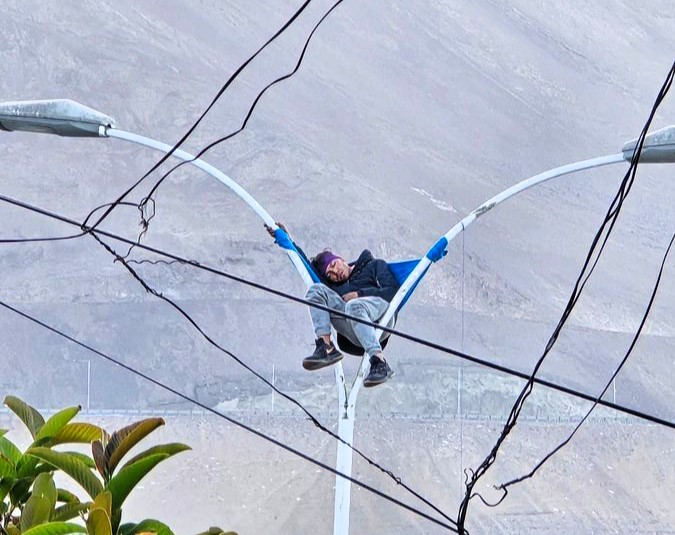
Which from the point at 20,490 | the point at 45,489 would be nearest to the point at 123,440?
the point at 45,489

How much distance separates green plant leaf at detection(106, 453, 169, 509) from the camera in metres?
6.11

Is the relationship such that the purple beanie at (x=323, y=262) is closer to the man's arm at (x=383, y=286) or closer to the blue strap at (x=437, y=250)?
the man's arm at (x=383, y=286)

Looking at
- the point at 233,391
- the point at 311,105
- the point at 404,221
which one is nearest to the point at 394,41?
the point at 311,105

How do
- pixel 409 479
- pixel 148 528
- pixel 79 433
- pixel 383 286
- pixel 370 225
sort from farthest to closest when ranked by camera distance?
pixel 370 225 → pixel 409 479 → pixel 383 286 → pixel 79 433 → pixel 148 528

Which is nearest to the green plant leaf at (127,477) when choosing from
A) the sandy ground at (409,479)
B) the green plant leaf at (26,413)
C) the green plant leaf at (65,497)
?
the green plant leaf at (65,497)

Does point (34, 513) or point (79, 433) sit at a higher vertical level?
point (34, 513)

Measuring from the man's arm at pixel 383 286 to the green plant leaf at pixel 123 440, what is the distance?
2.30 meters

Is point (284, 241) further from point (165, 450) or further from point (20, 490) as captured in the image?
point (20, 490)

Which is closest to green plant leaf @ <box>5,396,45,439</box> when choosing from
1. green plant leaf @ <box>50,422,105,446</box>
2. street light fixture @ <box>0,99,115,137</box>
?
green plant leaf @ <box>50,422,105,446</box>

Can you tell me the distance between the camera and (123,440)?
6.30 m

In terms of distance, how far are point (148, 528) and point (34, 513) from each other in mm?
581

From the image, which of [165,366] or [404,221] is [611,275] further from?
[165,366]

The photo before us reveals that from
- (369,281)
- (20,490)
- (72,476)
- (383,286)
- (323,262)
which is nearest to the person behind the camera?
(72,476)

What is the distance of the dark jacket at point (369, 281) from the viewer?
8.22 meters
